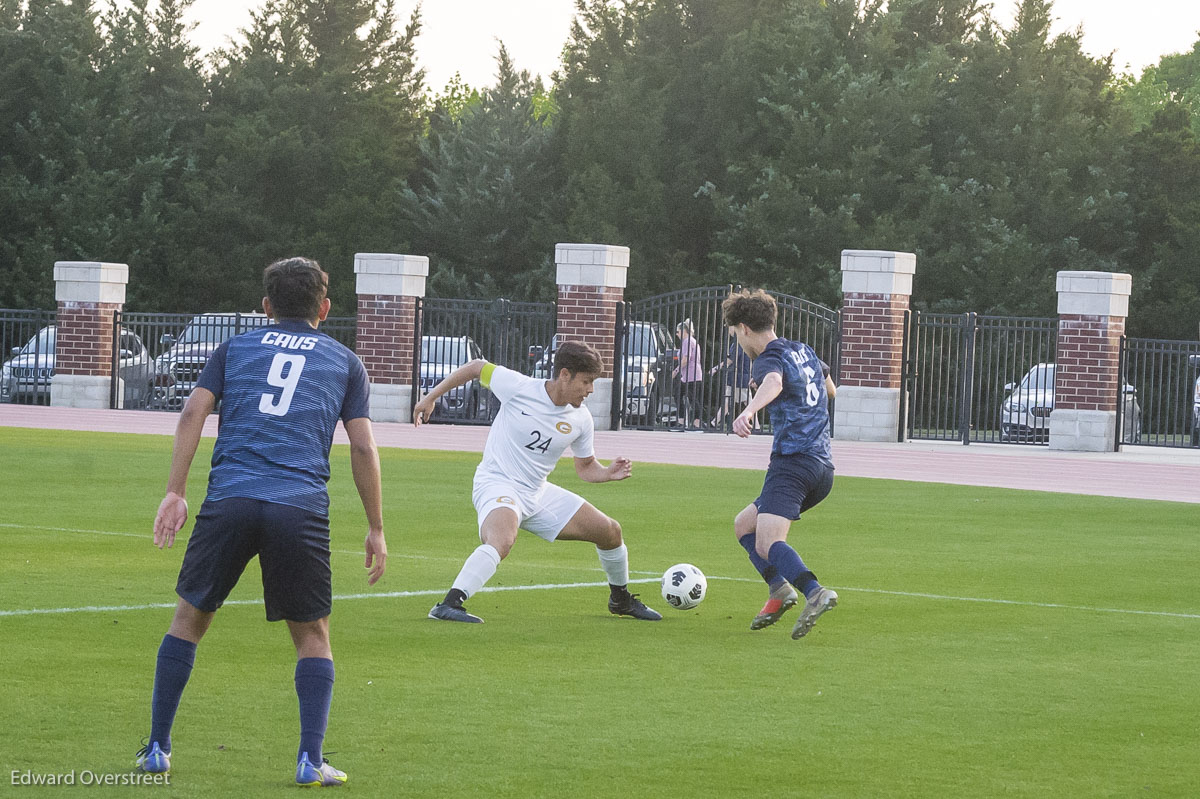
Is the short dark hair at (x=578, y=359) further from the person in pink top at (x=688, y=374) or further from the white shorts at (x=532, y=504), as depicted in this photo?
the person in pink top at (x=688, y=374)

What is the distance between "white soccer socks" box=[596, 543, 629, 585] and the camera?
9.43 metres

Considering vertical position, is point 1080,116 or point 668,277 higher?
point 1080,116

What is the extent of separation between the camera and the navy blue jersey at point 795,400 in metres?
9.08

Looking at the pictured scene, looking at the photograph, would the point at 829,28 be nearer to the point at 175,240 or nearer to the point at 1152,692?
the point at 175,240

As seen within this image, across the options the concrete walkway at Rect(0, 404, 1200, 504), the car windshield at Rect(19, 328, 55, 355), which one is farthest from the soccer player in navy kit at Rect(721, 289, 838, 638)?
the car windshield at Rect(19, 328, 55, 355)

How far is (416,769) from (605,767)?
2.09 feet

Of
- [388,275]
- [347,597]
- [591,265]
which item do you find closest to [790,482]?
[347,597]

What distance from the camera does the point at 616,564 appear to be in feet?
31.0

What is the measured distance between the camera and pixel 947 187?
Result: 147ft

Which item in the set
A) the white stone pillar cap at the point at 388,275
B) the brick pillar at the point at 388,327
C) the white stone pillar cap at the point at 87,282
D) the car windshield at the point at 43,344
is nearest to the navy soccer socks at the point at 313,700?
the brick pillar at the point at 388,327

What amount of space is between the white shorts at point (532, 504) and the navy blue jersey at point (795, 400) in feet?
3.81

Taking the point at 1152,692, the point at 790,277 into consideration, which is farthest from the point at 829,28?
the point at 1152,692

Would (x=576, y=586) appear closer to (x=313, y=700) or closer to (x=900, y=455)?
(x=313, y=700)

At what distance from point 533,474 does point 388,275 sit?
2174 cm
